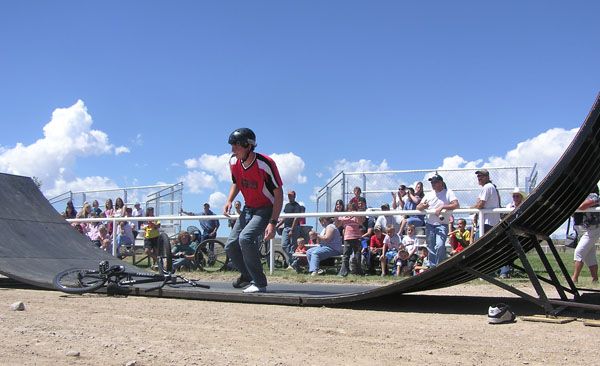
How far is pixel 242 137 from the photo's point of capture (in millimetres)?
7340

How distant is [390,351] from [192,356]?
136 cm

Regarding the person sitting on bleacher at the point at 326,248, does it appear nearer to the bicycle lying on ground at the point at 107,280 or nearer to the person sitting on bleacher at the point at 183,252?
the person sitting on bleacher at the point at 183,252

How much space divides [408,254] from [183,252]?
5.19 meters

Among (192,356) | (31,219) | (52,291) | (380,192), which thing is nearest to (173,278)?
(52,291)

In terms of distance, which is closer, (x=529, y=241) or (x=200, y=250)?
(x=529, y=241)

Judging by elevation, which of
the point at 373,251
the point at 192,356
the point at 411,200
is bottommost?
the point at 192,356

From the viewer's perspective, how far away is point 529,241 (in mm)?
6484

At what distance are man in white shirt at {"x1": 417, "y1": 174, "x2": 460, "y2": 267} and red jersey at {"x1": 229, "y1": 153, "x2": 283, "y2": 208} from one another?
3.69m

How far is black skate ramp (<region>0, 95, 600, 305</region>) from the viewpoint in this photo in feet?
17.8

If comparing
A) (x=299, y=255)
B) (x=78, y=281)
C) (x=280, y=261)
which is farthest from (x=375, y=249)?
(x=78, y=281)

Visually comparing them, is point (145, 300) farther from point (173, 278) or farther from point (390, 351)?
point (390, 351)

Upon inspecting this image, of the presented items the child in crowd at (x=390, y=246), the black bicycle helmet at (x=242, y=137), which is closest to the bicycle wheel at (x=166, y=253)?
the child in crowd at (x=390, y=246)

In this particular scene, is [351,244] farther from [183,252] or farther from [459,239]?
[183,252]

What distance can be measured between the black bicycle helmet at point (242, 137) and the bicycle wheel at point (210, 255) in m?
6.28
